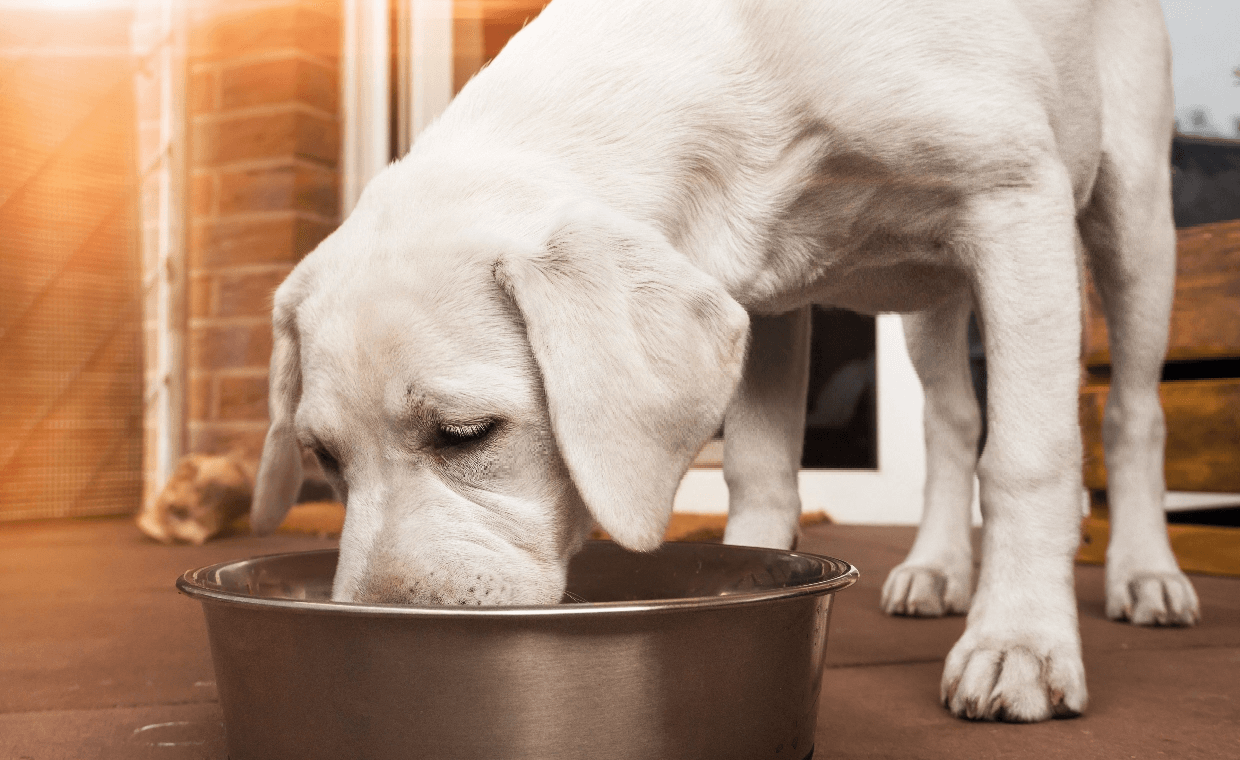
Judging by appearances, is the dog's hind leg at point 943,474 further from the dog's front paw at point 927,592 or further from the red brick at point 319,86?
the red brick at point 319,86

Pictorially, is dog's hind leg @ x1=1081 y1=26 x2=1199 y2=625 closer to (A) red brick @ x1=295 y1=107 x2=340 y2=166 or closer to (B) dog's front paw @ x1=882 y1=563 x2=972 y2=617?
(B) dog's front paw @ x1=882 y1=563 x2=972 y2=617

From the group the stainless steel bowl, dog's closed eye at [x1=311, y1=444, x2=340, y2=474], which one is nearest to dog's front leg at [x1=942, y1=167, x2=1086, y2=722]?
the stainless steel bowl

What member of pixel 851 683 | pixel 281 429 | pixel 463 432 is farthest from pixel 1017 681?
pixel 281 429

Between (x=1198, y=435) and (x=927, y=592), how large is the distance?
122 centimetres

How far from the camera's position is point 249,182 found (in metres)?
4.64

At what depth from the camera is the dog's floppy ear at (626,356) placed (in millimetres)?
1188

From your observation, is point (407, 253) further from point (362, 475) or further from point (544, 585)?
point (544, 585)

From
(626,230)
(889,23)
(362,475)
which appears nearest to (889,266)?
(889,23)

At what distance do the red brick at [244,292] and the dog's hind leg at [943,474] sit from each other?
2983 mm

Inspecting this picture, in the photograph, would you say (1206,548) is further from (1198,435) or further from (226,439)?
(226,439)

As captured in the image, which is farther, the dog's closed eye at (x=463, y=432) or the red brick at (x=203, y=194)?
the red brick at (x=203, y=194)

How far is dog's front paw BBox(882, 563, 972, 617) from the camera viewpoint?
226cm

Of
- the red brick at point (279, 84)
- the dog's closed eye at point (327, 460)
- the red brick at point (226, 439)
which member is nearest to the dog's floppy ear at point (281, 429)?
the dog's closed eye at point (327, 460)

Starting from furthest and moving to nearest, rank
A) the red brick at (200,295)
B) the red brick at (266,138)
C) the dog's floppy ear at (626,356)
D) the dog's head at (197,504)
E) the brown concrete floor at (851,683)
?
the red brick at (200,295), the red brick at (266,138), the dog's head at (197,504), the brown concrete floor at (851,683), the dog's floppy ear at (626,356)
